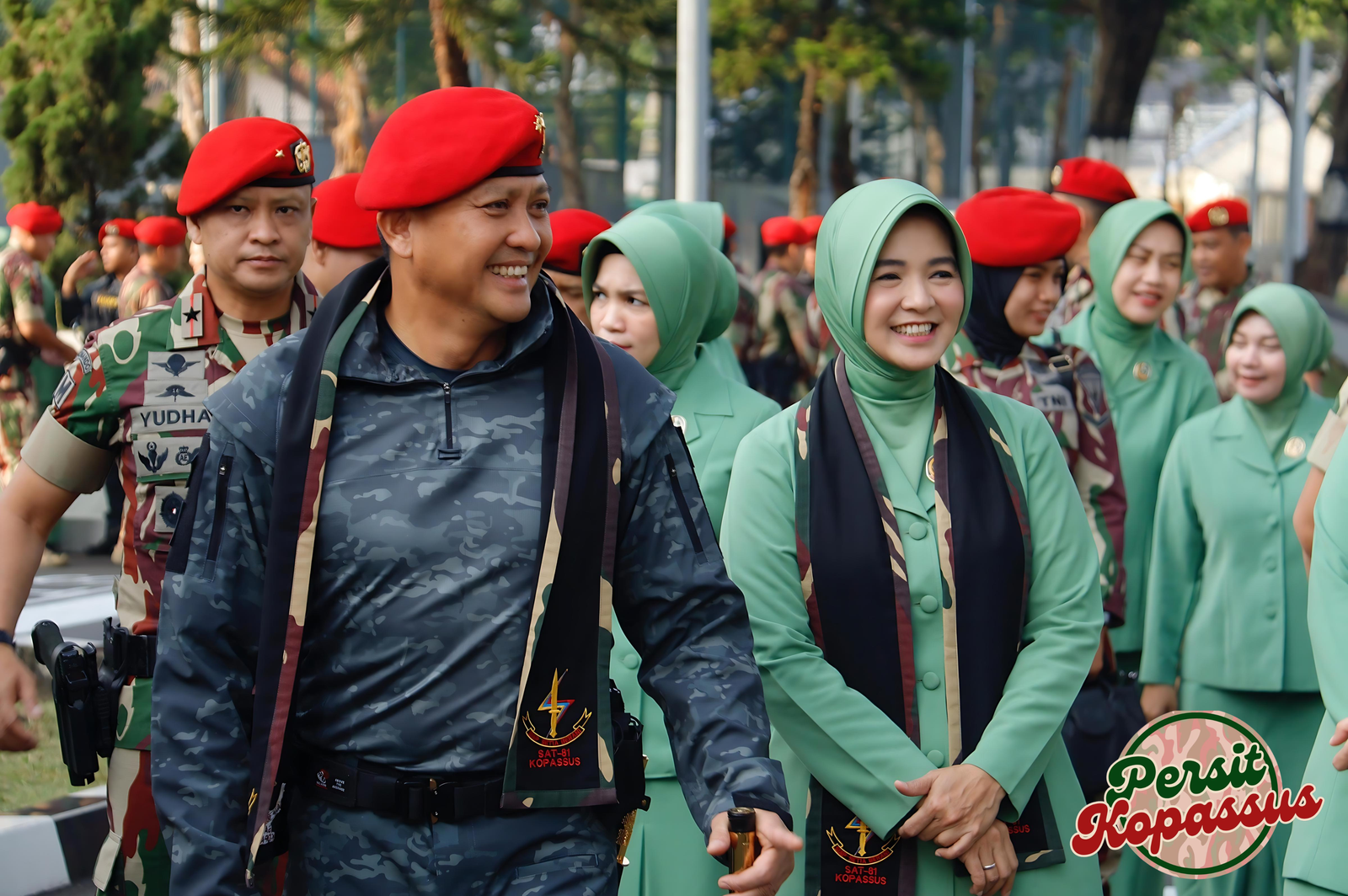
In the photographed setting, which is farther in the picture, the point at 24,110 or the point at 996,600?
the point at 24,110

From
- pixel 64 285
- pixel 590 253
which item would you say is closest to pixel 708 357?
pixel 590 253

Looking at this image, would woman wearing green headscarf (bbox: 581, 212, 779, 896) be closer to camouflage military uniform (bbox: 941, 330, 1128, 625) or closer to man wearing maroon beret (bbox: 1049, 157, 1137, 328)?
camouflage military uniform (bbox: 941, 330, 1128, 625)

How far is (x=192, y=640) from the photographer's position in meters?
2.40

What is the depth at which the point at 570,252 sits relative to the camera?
5441 mm

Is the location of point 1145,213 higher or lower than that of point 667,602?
higher

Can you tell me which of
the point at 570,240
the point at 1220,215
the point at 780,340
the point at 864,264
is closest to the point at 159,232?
the point at 780,340

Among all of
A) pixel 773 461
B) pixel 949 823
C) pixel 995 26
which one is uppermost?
pixel 995 26

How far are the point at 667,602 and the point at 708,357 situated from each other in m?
2.29

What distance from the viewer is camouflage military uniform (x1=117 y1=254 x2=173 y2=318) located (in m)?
10.6

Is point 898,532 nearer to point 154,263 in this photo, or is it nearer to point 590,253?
point 590,253

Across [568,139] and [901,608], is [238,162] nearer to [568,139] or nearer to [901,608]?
[901,608]

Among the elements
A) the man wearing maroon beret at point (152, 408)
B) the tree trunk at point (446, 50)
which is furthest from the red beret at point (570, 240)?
the tree trunk at point (446, 50)

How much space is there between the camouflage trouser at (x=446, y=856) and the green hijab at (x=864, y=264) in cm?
116

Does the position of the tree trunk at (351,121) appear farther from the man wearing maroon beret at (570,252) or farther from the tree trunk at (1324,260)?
the tree trunk at (1324,260)
